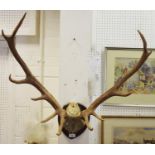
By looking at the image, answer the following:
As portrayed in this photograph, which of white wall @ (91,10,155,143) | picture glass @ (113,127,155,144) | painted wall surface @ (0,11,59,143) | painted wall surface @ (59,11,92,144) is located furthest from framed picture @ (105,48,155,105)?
painted wall surface @ (0,11,59,143)

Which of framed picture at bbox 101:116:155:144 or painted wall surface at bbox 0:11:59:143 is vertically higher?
painted wall surface at bbox 0:11:59:143

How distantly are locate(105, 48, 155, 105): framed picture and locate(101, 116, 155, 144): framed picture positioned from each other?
13cm

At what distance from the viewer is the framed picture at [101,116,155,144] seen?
1.98 metres

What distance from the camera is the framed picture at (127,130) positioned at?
6.48 ft

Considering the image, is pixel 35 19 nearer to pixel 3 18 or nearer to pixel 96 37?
pixel 3 18

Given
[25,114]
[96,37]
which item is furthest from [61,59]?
[25,114]

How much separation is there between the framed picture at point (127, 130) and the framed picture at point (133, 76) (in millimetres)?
126

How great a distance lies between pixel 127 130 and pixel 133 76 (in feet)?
1.33

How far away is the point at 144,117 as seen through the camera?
200 centimetres

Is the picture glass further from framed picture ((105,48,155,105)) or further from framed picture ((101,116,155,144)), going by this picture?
framed picture ((105,48,155,105))

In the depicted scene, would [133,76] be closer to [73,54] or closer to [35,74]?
[73,54]

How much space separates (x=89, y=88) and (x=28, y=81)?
50 centimetres

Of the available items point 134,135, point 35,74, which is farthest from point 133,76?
point 35,74

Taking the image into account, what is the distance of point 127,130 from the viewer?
2.00 metres
